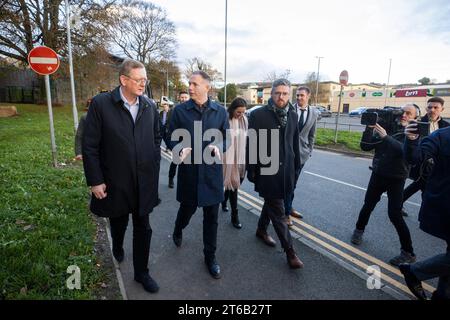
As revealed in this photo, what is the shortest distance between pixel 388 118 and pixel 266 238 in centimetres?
221

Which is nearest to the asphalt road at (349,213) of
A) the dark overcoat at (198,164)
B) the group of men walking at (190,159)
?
the group of men walking at (190,159)

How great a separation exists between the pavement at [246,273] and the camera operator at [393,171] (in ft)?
2.39

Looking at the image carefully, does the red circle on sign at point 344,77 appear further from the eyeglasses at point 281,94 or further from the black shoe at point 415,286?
the black shoe at point 415,286

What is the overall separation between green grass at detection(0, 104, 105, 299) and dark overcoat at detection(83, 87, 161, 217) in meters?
0.76

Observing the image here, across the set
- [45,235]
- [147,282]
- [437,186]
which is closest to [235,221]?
[147,282]

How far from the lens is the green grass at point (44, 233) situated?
2512mm

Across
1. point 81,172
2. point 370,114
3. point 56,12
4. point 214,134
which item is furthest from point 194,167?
point 56,12

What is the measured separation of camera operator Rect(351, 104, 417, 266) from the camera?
3275mm

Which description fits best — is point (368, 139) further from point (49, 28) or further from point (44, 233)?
point (49, 28)

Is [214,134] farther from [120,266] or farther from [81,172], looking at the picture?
[81,172]

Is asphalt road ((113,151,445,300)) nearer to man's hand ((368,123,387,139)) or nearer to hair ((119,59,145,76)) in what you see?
man's hand ((368,123,387,139))

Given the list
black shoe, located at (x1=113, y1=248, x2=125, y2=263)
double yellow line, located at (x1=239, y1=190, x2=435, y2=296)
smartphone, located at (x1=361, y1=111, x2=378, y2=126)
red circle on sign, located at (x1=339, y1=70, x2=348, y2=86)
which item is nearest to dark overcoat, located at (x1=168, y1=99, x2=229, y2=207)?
black shoe, located at (x1=113, y1=248, x2=125, y2=263)

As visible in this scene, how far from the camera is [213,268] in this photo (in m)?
2.96

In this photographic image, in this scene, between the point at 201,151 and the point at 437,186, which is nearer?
the point at 437,186
